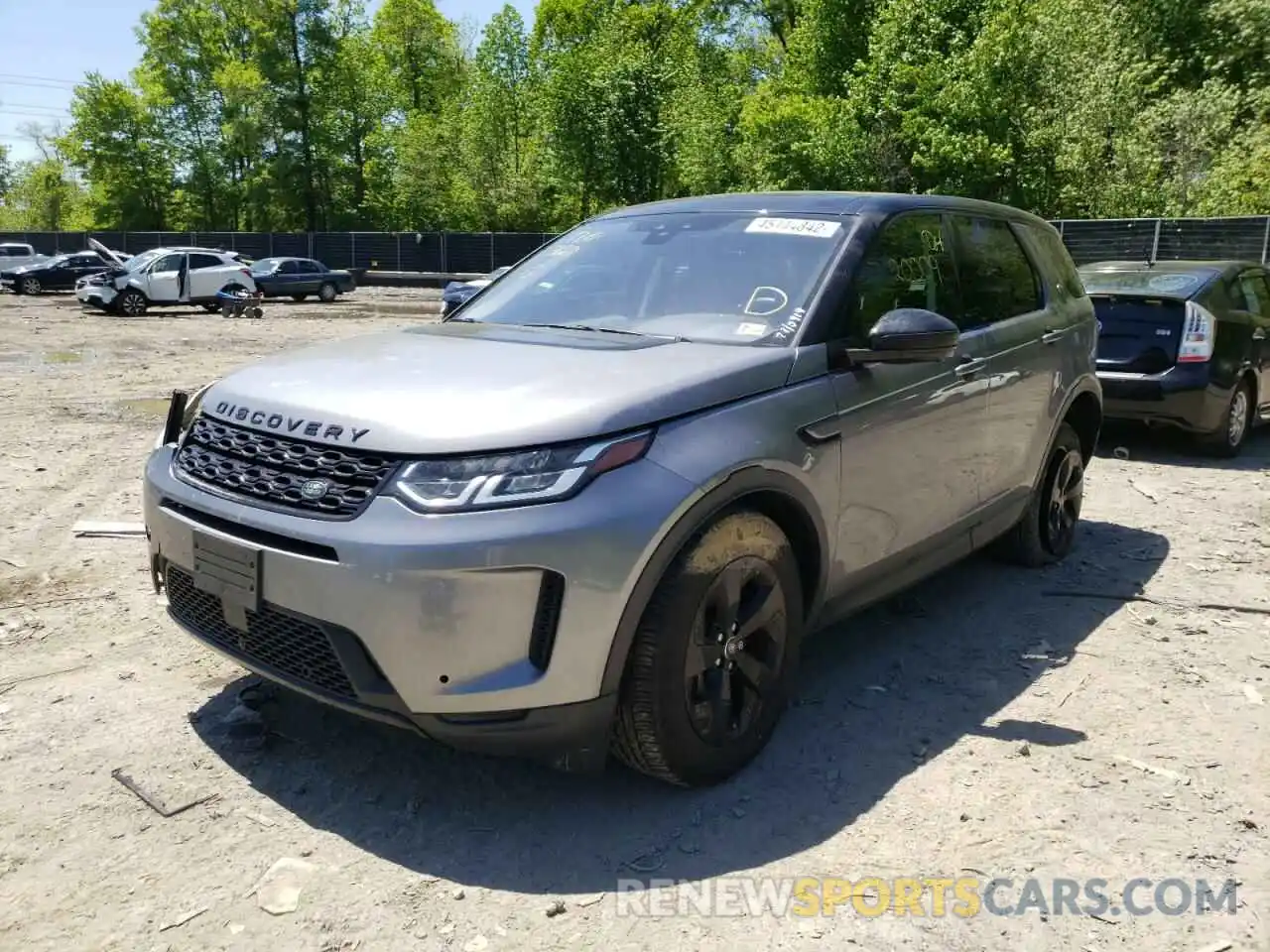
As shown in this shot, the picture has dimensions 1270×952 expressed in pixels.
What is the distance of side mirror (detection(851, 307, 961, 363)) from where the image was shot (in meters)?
3.47

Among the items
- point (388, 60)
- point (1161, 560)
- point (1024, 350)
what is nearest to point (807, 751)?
point (1024, 350)

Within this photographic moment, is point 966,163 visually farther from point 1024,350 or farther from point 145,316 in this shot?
point 1024,350

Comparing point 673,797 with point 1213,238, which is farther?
point 1213,238

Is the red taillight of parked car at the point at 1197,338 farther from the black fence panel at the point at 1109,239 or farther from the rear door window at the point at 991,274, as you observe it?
the black fence panel at the point at 1109,239

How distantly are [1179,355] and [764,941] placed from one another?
7.06 m

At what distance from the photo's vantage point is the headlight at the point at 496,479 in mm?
2701

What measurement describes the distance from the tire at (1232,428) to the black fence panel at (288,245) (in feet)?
141

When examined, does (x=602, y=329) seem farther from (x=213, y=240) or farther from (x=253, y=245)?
(x=213, y=240)

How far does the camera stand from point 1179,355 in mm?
8148

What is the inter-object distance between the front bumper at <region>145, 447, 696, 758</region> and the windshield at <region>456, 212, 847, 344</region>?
100 centimetres

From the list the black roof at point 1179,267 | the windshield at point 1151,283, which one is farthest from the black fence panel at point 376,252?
the windshield at point 1151,283

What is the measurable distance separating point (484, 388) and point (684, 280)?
123 cm

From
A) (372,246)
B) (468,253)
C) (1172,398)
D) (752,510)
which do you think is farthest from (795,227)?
(372,246)

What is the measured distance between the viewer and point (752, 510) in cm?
324
